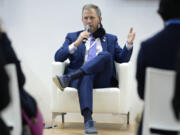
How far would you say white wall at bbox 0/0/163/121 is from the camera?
3.98 m

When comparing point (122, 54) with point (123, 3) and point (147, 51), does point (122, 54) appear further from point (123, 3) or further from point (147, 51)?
point (147, 51)

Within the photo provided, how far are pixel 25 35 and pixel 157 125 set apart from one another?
9.47 feet

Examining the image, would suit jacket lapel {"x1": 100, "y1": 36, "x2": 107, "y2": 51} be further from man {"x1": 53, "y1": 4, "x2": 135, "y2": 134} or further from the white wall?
the white wall

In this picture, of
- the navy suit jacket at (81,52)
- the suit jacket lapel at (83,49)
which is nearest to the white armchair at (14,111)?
the navy suit jacket at (81,52)

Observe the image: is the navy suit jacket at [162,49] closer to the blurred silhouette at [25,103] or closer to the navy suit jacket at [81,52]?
the blurred silhouette at [25,103]

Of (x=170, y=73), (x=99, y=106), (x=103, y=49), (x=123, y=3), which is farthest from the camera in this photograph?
(x=123, y=3)

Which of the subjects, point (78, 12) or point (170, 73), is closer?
point (170, 73)

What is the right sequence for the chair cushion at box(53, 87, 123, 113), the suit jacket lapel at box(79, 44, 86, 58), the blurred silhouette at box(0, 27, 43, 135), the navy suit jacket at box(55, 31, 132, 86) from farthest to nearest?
the suit jacket lapel at box(79, 44, 86, 58) < the navy suit jacket at box(55, 31, 132, 86) < the chair cushion at box(53, 87, 123, 113) < the blurred silhouette at box(0, 27, 43, 135)

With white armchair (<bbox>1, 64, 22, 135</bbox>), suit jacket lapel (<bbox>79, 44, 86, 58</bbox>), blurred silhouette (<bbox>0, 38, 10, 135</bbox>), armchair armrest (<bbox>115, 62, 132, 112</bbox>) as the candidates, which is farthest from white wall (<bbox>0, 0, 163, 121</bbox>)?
blurred silhouette (<bbox>0, 38, 10, 135</bbox>)

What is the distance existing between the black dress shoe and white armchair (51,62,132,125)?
129mm

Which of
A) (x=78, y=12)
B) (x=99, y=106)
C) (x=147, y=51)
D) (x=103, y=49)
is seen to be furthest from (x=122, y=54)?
(x=147, y=51)

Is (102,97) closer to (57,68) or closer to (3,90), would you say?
(57,68)

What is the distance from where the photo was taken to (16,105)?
1547 mm

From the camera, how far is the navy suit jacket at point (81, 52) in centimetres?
344
